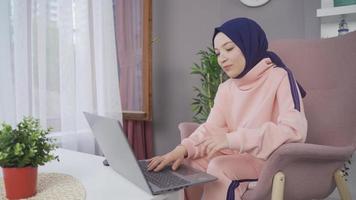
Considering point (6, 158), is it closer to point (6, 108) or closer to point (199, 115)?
point (6, 108)

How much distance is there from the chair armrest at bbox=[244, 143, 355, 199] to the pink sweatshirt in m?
0.05

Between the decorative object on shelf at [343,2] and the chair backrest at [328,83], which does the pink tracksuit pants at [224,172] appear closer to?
the chair backrest at [328,83]

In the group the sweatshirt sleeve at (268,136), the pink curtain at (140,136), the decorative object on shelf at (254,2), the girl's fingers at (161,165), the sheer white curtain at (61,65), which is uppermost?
the decorative object on shelf at (254,2)

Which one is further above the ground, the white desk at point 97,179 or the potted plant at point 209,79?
the potted plant at point 209,79

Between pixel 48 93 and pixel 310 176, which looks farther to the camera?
pixel 48 93

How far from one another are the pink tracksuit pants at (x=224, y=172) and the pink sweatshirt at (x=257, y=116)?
0.14ft

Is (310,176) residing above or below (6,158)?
below

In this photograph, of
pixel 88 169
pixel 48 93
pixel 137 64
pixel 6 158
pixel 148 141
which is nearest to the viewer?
pixel 6 158

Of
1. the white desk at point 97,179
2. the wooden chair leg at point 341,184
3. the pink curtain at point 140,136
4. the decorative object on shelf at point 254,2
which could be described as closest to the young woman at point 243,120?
the white desk at point 97,179

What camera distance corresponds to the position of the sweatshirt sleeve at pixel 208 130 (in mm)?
1054

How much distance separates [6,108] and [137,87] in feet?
3.17

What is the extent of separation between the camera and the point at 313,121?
1.27 metres

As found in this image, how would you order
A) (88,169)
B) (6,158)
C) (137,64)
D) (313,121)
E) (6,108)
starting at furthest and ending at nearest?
(137,64)
(6,108)
(313,121)
(88,169)
(6,158)

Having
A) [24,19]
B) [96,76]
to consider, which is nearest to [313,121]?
[96,76]
